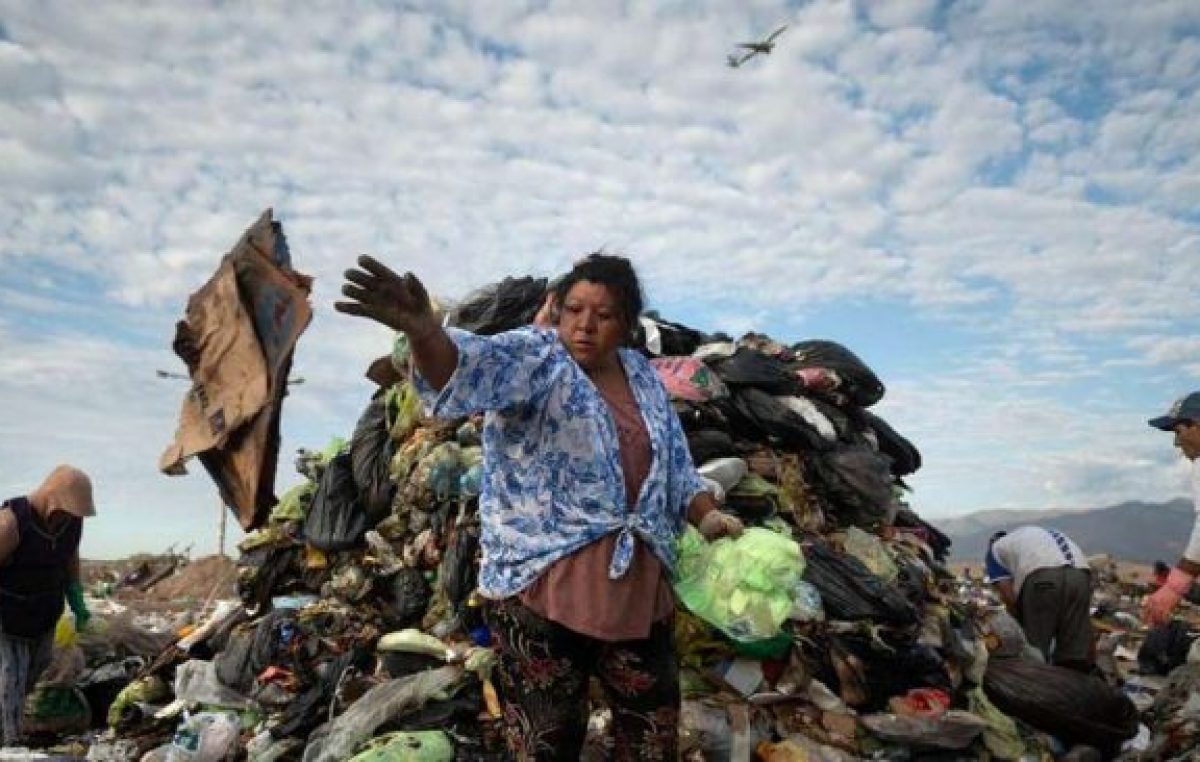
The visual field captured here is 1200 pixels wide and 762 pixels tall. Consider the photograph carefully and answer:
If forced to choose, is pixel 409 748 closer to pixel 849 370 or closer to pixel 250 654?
pixel 250 654

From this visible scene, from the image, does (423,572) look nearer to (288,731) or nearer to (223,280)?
(288,731)

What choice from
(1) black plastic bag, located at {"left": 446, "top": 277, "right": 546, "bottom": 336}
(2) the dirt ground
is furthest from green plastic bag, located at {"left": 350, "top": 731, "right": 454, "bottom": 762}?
(2) the dirt ground

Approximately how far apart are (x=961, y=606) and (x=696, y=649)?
172cm

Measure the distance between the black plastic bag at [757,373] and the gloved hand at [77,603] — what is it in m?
3.77

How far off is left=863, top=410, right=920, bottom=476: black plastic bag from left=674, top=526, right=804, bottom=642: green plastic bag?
3114 millimetres

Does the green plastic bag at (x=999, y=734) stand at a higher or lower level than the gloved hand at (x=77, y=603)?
lower

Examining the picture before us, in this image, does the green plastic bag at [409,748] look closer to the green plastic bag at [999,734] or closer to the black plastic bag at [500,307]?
the black plastic bag at [500,307]

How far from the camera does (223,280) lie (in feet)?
13.6

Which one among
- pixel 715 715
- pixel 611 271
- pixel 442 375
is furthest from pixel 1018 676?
pixel 442 375

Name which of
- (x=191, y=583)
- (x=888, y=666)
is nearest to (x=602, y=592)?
(x=888, y=666)

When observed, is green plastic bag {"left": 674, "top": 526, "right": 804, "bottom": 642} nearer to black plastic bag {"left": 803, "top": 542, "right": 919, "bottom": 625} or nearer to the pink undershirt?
the pink undershirt

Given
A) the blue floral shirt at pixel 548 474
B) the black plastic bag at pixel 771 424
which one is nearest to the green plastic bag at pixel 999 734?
the black plastic bag at pixel 771 424

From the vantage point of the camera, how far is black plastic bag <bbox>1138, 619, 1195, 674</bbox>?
5.25 m

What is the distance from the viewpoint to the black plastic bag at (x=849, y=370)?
15.9 feet
